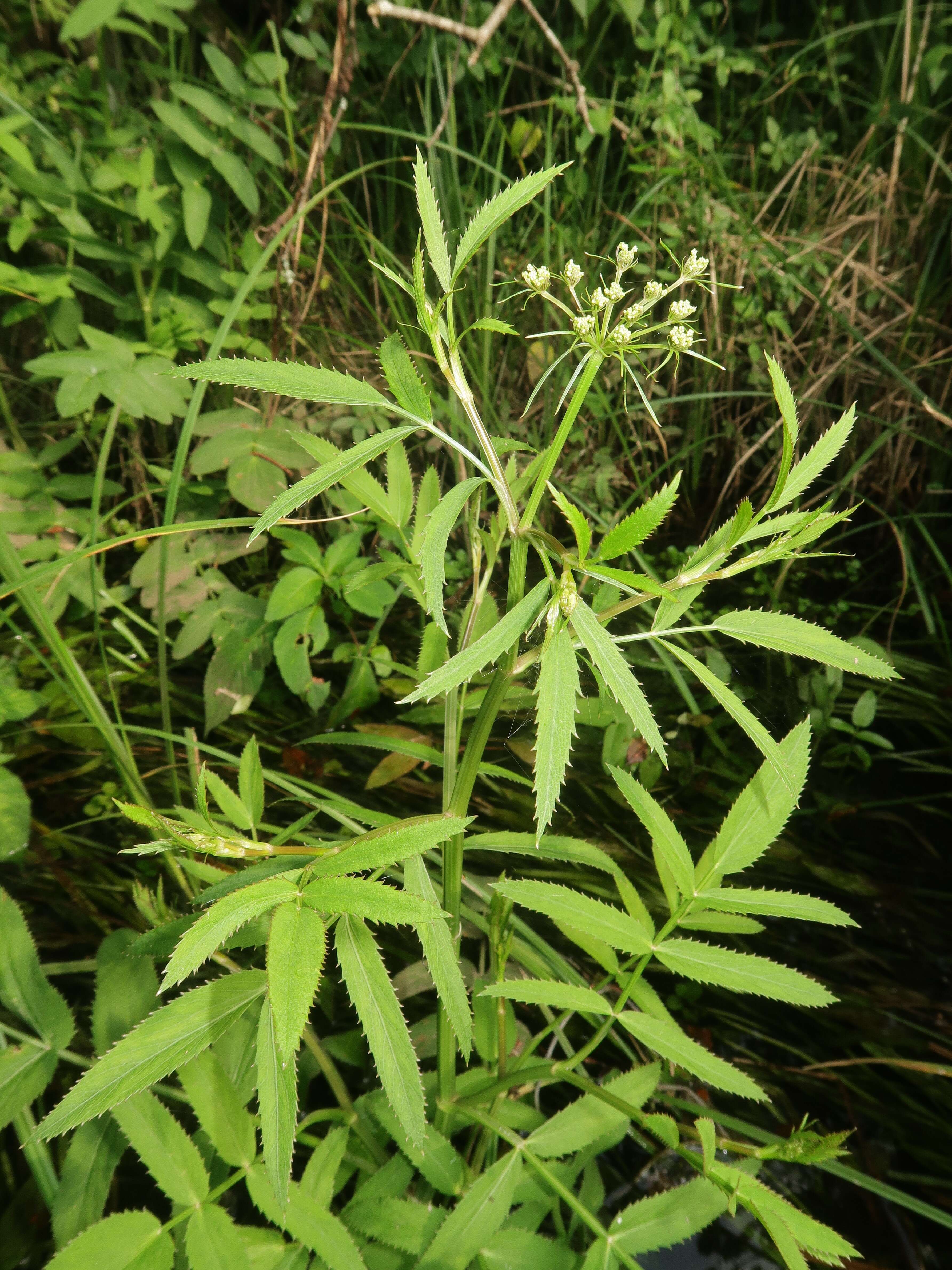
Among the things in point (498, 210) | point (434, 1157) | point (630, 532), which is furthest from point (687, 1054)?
point (498, 210)

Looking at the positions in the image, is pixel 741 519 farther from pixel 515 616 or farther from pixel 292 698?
pixel 292 698

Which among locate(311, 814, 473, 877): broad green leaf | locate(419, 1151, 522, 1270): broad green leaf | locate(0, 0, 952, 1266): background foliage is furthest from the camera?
locate(0, 0, 952, 1266): background foliage

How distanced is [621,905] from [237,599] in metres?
0.93

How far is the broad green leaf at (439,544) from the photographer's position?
0.52 m

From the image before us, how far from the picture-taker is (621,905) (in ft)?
4.23

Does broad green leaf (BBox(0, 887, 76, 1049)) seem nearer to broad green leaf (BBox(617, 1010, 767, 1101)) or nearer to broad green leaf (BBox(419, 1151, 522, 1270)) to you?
broad green leaf (BBox(419, 1151, 522, 1270))

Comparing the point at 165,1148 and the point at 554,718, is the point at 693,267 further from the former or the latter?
the point at 165,1148

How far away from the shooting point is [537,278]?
Answer: 1.85ft

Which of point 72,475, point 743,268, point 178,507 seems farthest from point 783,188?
point 72,475

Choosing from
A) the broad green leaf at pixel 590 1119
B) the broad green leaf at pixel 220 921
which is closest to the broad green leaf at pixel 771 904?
the broad green leaf at pixel 590 1119

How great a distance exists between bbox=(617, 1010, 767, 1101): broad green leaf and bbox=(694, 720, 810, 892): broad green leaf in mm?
145

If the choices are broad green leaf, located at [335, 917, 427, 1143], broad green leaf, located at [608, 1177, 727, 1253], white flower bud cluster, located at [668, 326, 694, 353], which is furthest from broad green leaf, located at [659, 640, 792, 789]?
broad green leaf, located at [608, 1177, 727, 1253]

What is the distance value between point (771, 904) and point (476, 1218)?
45 cm

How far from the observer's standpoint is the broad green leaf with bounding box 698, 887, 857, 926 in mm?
776
